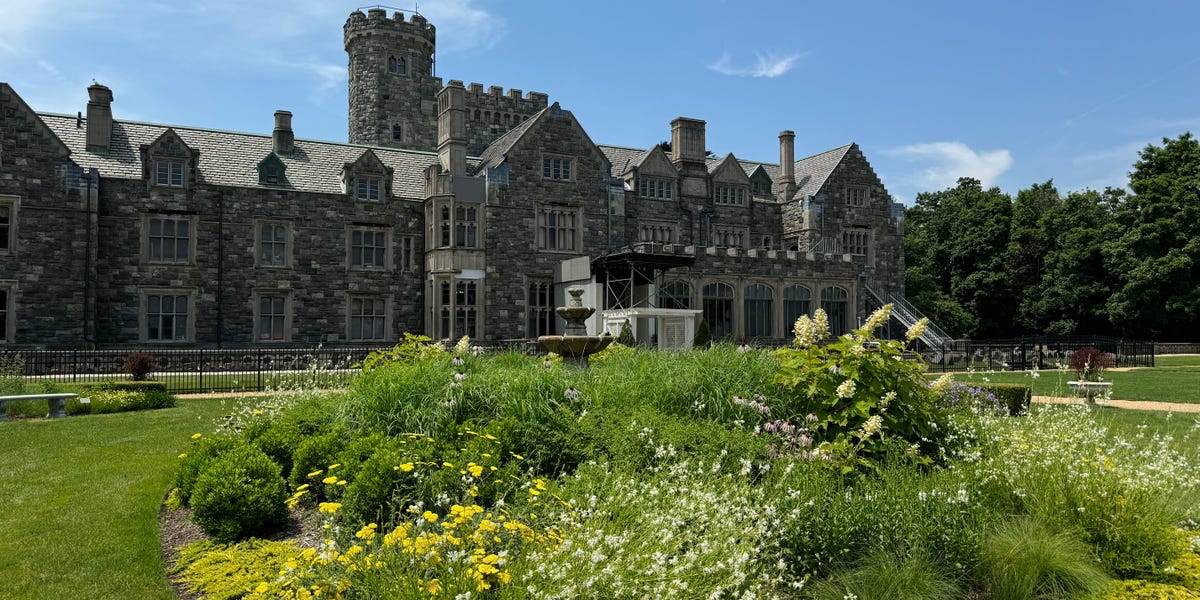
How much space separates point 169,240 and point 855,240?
34318mm

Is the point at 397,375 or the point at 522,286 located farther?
the point at 522,286

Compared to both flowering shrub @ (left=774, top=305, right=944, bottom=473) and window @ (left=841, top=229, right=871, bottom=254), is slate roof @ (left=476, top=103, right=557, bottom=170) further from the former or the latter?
flowering shrub @ (left=774, top=305, right=944, bottom=473)

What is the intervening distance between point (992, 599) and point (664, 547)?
3.02 m

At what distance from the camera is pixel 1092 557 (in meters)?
7.06

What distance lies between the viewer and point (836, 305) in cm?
4081

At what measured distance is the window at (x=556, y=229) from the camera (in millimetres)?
36594

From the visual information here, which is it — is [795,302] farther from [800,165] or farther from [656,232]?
[800,165]

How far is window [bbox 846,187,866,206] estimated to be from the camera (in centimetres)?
4475

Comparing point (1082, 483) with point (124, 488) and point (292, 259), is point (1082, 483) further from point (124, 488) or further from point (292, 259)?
point (292, 259)

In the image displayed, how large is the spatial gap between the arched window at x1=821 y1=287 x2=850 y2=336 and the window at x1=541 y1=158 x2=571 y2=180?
14.3 meters

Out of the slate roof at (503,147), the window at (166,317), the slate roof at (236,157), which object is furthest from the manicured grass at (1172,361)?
the window at (166,317)

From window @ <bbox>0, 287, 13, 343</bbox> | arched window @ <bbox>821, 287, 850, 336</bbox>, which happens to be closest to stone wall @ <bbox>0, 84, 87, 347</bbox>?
window @ <bbox>0, 287, 13, 343</bbox>

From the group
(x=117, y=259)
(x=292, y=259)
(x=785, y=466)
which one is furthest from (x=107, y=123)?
(x=785, y=466)

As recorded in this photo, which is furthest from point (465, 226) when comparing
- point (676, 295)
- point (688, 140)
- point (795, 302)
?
point (795, 302)
